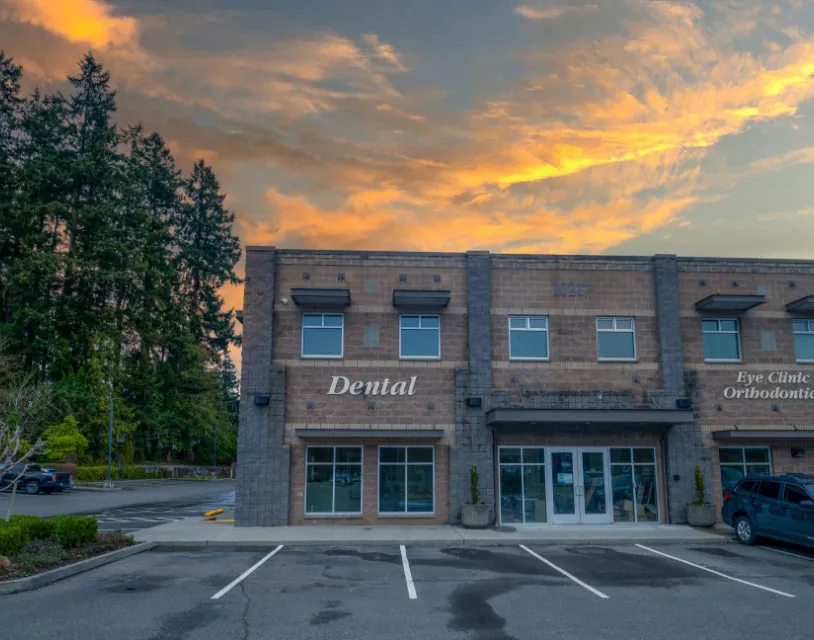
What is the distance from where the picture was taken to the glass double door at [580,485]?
70.9ft

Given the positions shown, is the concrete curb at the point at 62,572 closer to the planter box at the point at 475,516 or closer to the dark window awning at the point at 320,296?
the dark window awning at the point at 320,296

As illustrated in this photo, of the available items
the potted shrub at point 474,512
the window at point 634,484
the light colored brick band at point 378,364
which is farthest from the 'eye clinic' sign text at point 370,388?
the window at point 634,484

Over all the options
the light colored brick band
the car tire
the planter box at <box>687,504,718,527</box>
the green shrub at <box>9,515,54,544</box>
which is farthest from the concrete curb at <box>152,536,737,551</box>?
the light colored brick band

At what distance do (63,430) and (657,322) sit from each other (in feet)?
115

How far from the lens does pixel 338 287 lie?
22.6m

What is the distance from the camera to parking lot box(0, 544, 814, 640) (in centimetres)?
945

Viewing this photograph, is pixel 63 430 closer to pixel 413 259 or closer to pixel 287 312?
pixel 287 312

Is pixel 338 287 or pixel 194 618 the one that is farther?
pixel 338 287

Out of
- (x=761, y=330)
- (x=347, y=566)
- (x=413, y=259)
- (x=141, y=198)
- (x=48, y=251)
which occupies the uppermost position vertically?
(x=141, y=198)

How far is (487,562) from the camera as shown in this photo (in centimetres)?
1523

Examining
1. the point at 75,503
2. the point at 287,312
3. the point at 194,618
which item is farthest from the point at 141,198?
the point at 194,618

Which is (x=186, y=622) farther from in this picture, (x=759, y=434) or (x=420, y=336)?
(x=759, y=434)

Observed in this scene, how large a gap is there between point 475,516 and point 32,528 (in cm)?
1188

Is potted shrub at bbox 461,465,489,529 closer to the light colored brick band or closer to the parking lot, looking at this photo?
the light colored brick band
